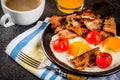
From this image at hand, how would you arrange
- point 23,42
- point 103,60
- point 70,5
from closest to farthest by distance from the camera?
1. point 103,60
2. point 23,42
3. point 70,5

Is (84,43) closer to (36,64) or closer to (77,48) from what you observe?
(77,48)

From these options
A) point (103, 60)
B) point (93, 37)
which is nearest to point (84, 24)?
point (93, 37)

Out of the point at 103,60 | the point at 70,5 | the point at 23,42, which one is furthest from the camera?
the point at 70,5

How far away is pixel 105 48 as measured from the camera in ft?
3.20

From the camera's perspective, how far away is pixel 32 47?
99cm

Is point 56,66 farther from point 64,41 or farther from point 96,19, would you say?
point 96,19

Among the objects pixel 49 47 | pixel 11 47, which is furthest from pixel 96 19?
pixel 11 47

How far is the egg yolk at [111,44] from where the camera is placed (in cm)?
97

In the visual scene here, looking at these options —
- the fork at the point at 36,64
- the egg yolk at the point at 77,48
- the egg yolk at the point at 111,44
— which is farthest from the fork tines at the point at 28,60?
the egg yolk at the point at 111,44

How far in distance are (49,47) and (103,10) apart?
310 millimetres

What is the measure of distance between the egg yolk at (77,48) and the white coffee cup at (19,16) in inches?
6.7

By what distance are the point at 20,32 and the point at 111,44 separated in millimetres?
321

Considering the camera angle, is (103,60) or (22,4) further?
(22,4)

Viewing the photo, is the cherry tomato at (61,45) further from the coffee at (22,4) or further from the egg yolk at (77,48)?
the coffee at (22,4)
